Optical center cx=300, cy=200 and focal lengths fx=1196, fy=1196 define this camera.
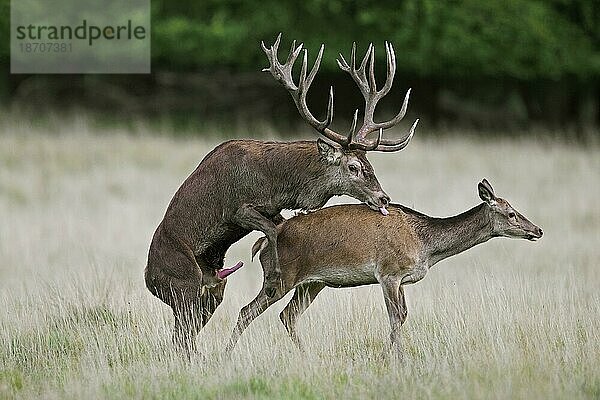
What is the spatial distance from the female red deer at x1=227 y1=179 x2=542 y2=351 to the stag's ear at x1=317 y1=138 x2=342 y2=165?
0.46 meters

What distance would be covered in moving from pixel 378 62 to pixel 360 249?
1656 centimetres

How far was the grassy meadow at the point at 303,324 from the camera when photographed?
764cm

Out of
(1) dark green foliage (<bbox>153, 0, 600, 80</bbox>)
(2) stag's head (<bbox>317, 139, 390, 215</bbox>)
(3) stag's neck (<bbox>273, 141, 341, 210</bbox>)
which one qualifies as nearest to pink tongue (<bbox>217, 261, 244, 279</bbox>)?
(3) stag's neck (<bbox>273, 141, 341, 210</bbox>)

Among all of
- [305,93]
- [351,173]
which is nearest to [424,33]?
[305,93]

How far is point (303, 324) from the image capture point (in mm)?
9133

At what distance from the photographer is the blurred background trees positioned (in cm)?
2305

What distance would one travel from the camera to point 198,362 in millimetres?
8172

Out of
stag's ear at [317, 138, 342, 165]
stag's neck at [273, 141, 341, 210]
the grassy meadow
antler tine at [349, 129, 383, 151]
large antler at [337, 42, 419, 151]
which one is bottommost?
the grassy meadow

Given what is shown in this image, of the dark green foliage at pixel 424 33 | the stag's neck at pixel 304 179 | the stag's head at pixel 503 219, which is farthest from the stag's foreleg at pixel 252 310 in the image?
the dark green foliage at pixel 424 33

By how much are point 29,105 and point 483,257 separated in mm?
12992

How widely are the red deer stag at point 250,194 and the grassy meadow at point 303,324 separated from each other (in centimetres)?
45

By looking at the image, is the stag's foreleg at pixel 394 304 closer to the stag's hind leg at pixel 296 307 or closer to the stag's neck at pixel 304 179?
the stag's hind leg at pixel 296 307

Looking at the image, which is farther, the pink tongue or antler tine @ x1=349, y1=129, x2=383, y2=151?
the pink tongue

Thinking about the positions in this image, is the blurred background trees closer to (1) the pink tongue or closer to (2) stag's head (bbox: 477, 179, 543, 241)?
(2) stag's head (bbox: 477, 179, 543, 241)
